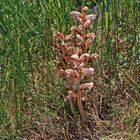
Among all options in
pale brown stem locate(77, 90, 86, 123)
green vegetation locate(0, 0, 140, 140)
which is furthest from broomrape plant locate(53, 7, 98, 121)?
green vegetation locate(0, 0, 140, 140)

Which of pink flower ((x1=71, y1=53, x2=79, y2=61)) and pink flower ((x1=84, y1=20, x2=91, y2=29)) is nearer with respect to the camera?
pink flower ((x1=71, y1=53, x2=79, y2=61))

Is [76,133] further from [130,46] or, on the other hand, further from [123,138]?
[130,46]

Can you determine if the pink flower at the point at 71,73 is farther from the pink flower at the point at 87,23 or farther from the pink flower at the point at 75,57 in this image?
the pink flower at the point at 87,23

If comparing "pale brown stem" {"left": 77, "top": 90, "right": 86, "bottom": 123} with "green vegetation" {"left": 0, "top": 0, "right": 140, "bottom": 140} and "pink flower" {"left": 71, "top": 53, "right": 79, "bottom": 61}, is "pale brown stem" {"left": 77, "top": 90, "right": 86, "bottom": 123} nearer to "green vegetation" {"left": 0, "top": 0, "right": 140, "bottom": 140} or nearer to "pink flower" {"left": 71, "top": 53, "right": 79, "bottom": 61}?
"green vegetation" {"left": 0, "top": 0, "right": 140, "bottom": 140}

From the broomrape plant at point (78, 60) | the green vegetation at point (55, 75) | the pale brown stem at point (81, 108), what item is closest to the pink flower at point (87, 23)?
the broomrape plant at point (78, 60)

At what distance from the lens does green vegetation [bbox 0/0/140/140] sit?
6.24 feet

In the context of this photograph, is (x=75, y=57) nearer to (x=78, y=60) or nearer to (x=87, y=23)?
(x=78, y=60)

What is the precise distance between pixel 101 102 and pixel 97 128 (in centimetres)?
14

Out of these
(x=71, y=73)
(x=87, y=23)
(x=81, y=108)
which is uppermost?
(x=87, y=23)

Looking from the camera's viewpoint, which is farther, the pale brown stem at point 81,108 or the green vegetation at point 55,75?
the green vegetation at point 55,75

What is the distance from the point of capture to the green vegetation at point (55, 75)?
1901 millimetres

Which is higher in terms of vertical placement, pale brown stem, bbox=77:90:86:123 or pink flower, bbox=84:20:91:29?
pink flower, bbox=84:20:91:29

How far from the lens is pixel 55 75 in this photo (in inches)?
81.4

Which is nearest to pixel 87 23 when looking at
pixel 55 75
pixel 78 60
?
pixel 78 60
